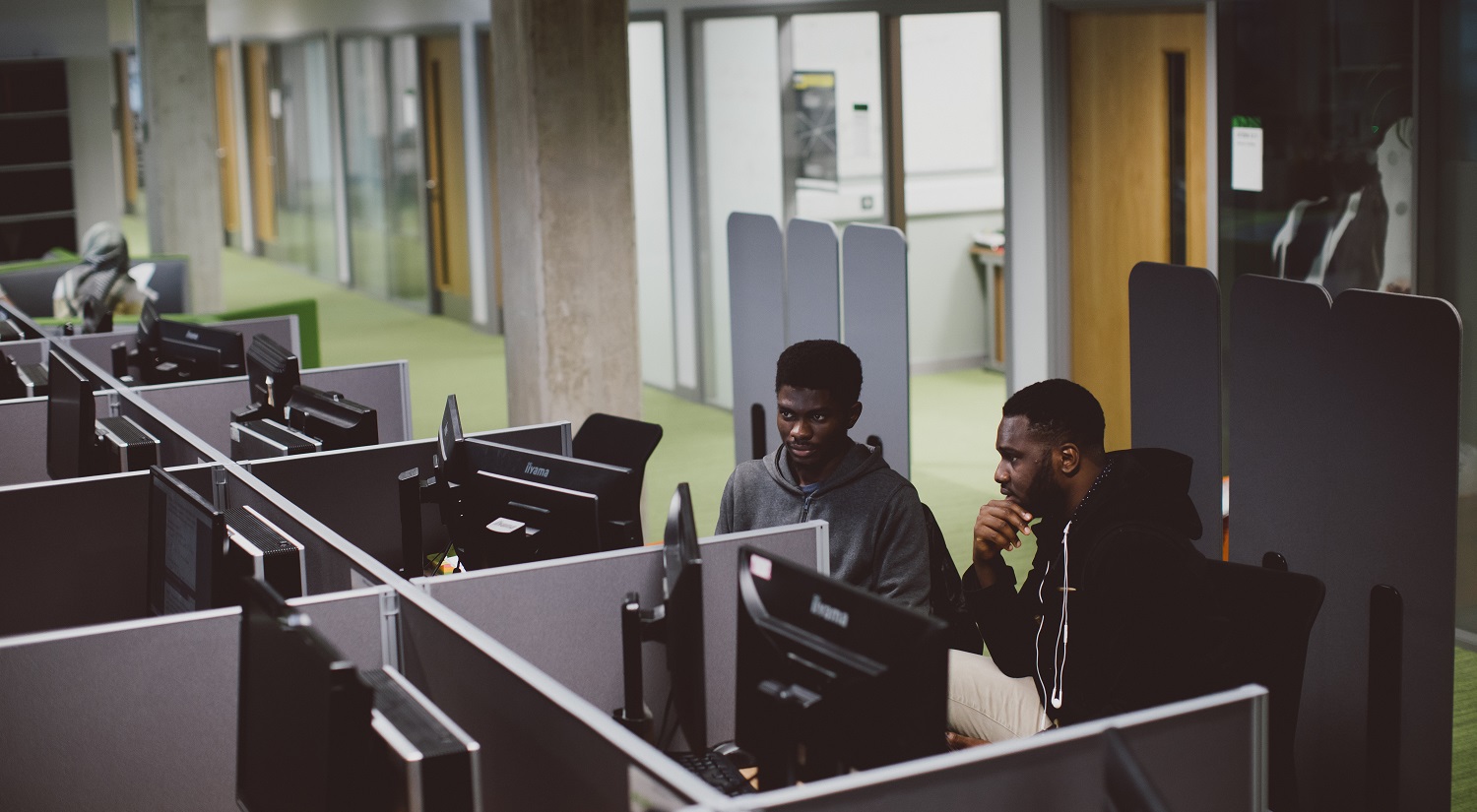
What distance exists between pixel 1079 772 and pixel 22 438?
11.7ft

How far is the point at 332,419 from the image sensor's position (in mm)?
3930

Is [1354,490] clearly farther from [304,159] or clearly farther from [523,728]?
[304,159]

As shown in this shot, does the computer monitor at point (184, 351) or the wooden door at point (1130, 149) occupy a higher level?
the wooden door at point (1130, 149)

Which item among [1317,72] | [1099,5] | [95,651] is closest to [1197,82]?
[1099,5]

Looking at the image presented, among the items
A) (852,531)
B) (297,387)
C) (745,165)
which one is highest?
(745,165)

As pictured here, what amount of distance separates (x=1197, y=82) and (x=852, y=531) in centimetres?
390

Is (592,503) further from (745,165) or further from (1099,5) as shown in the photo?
(745,165)

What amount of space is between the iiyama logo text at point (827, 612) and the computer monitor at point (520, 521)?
939 mm

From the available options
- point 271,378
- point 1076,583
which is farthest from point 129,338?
point 1076,583

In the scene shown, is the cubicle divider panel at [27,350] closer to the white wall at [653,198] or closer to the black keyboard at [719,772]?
the black keyboard at [719,772]

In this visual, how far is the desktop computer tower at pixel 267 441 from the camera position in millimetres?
3766

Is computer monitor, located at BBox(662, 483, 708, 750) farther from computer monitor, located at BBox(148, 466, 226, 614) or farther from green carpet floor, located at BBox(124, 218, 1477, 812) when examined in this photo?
green carpet floor, located at BBox(124, 218, 1477, 812)

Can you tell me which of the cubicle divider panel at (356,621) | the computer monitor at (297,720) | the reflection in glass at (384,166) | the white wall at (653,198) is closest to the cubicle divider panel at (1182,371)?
the cubicle divider panel at (356,621)

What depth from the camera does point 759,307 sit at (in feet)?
20.8
